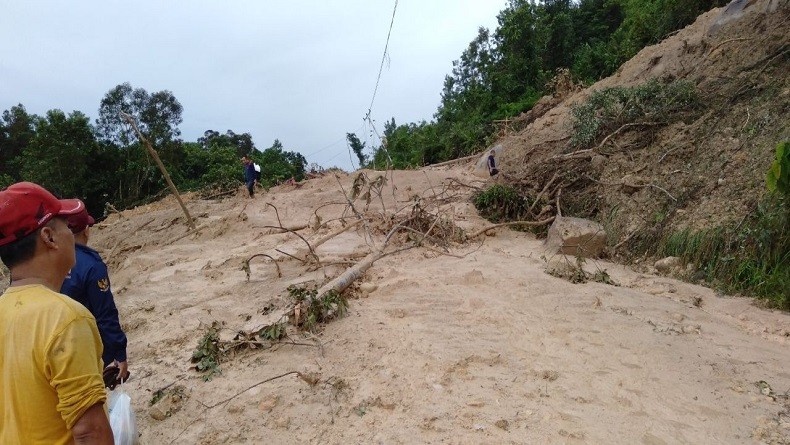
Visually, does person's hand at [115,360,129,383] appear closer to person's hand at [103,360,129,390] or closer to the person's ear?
person's hand at [103,360,129,390]

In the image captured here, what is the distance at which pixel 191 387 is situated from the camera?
318 cm

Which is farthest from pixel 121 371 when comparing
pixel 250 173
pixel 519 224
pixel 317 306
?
pixel 250 173

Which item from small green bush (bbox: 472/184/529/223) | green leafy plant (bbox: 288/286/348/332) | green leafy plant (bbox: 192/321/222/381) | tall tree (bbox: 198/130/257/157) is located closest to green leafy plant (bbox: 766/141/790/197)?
small green bush (bbox: 472/184/529/223)

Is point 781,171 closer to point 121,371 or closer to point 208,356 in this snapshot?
point 208,356

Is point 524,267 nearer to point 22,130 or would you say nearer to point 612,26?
point 612,26

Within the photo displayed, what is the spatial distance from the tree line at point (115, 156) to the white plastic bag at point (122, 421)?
1320 cm

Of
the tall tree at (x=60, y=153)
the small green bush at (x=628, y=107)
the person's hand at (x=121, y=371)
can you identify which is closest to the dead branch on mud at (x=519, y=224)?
the small green bush at (x=628, y=107)

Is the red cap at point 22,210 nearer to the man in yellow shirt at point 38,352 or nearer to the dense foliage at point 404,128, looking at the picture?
the man in yellow shirt at point 38,352

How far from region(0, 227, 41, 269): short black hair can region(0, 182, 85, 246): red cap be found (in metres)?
0.01

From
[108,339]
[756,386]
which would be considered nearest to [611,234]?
[756,386]

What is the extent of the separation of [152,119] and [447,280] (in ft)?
64.8

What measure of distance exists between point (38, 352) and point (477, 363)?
2500 millimetres

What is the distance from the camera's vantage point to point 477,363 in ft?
10.5

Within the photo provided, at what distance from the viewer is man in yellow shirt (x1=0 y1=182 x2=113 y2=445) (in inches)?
48.4
